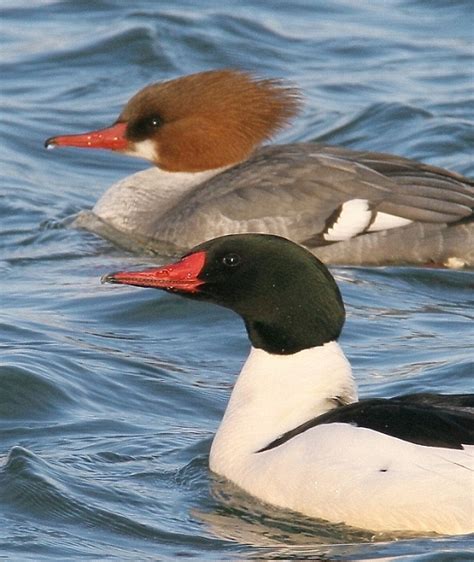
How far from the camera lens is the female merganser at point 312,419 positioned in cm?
554

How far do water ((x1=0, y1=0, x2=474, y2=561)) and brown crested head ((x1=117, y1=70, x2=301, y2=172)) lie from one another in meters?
0.82

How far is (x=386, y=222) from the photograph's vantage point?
32.5ft

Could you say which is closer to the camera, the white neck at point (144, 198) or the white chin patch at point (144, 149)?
the white neck at point (144, 198)

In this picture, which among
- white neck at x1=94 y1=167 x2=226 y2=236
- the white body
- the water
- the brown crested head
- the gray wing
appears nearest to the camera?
the white body

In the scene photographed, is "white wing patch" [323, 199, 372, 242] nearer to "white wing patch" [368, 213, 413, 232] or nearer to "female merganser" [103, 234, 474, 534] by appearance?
"white wing patch" [368, 213, 413, 232]

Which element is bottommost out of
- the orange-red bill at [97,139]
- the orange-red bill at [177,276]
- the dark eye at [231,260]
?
the orange-red bill at [97,139]

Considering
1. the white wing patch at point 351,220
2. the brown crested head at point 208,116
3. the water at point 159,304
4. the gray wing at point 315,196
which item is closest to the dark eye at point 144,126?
the brown crested head at point 208,116

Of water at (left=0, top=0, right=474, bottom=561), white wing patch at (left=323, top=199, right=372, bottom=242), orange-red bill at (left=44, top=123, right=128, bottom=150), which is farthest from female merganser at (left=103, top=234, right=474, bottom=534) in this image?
orange-red bill at (left=44, top=123, right=128, bottom=150)

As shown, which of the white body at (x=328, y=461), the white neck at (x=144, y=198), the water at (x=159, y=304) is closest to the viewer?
the white body at (x=328, y=461)

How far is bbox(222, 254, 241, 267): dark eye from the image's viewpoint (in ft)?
20.2

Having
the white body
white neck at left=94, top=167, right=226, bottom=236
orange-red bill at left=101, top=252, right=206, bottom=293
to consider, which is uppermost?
orange-red bill at left=101, top=252, right=206, bottom=293

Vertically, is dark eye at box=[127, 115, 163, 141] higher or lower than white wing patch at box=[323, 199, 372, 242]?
higher

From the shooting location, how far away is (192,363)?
8.17m

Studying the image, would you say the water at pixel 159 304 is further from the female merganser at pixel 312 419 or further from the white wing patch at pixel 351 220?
the white wing patch at pixel 351 220
